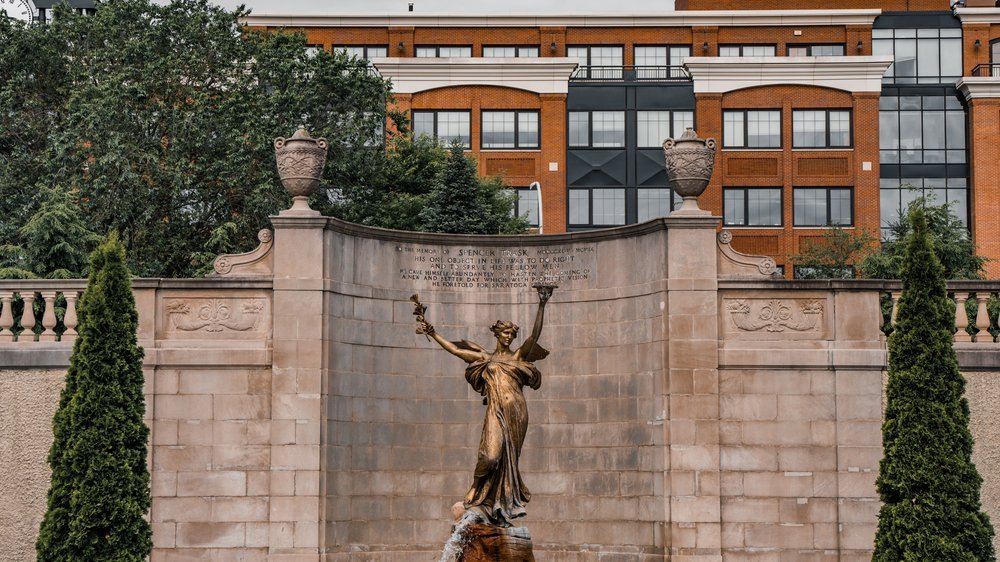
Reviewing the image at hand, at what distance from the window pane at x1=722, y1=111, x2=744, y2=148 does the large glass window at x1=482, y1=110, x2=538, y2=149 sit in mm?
7632

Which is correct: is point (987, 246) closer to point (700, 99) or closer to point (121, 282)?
point (700, 99)

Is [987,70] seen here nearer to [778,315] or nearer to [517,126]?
[517,126]

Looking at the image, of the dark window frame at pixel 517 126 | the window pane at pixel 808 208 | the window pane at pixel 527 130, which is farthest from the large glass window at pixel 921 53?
the window pane at pixel 527 130

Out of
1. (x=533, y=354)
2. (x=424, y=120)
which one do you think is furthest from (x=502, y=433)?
(x=424, y=120)

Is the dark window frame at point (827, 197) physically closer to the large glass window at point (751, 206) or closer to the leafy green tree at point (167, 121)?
the large glass window at point (751, 206)

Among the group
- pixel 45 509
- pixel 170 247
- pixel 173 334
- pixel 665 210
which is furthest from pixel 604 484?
pixel 665 210

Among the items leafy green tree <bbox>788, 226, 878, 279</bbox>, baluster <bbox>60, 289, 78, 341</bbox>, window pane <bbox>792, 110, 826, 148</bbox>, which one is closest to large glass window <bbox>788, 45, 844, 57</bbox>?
window pane <bbox>792, 110, 826, 148</bbox>

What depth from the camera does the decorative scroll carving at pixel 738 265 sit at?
23.6 metres

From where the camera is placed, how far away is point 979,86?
5947 centimetres

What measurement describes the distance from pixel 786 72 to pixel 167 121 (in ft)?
94.8

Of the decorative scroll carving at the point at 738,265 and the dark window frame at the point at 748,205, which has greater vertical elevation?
the dark window frame at the point at 748,205

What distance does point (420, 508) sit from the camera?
24.4m

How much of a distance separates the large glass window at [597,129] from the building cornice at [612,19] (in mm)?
4183

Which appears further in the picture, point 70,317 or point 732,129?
point 732,129
